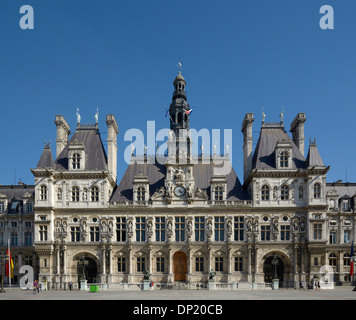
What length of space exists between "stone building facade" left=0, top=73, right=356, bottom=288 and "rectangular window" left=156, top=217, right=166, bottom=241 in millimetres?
134

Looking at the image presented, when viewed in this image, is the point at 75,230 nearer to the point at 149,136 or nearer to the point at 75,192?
the point at 75,192

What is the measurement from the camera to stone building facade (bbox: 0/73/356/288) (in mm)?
55844

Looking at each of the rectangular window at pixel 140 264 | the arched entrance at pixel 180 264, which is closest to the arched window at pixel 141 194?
the rectangular window at pixel 140 264

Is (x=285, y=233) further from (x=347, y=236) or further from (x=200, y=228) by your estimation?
(x=347, y=236)

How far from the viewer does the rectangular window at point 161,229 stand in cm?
5700

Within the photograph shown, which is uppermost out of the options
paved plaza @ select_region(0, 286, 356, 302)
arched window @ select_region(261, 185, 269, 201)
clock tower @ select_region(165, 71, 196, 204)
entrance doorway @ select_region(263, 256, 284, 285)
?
clock tower @ select_region(165, 71, 196, 204)

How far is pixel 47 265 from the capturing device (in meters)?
56.2

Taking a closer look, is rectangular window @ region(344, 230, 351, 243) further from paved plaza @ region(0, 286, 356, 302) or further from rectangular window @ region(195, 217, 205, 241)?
paved plaza @ region(0, 286, 356, 302)

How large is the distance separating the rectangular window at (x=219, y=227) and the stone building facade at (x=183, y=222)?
0.13m

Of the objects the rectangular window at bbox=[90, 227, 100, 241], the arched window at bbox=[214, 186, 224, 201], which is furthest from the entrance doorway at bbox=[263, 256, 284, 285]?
the rectangular window at bbox=[90, 227, 100, 241]

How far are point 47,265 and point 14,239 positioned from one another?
36.2 ft

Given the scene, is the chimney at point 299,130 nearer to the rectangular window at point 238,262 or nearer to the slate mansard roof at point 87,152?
the rectangular window at point 238,262
